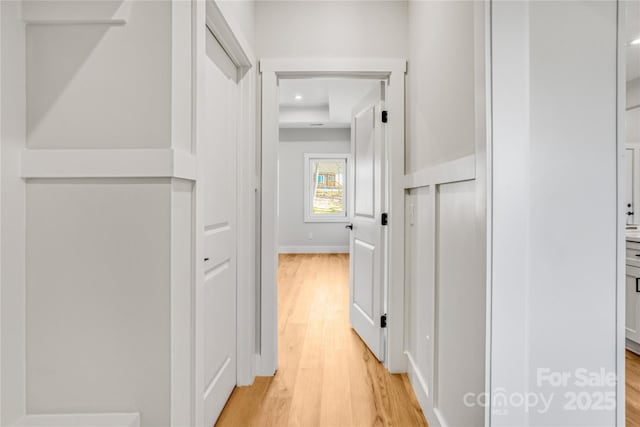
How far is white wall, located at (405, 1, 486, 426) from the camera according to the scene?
120cm

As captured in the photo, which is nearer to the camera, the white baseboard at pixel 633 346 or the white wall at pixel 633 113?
the white baseboard at pixel 633 346

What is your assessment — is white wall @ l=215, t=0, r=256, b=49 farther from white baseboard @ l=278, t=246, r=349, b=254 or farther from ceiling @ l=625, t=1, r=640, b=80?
→ white baseboard @ l=278, t=246, r=349, b=254

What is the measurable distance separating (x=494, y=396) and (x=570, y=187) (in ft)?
2.18

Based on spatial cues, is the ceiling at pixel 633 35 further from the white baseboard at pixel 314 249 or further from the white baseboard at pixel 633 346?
the white baseboard at pixel 314 249

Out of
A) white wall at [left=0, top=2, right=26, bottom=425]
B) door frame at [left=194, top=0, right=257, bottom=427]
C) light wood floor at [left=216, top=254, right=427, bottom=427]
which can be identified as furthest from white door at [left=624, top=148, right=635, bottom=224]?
white wall at [left=0, top=2, right=26, bottom=425]

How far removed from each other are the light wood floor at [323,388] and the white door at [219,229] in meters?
0.19

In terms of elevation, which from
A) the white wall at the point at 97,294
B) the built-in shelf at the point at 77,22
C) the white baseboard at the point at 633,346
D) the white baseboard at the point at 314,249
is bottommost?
the white baseboard at the point at 633,346

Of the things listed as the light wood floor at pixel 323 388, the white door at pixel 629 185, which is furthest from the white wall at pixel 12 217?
the white door at pixel 629 185

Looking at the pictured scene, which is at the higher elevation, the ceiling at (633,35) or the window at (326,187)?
the ceiling at (633,35)

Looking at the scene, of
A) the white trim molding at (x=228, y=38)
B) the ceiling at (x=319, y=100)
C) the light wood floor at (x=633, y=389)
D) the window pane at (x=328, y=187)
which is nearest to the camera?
the white trim molding at (x=228, y=38)

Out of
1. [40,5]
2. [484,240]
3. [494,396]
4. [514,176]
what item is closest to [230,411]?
[494,396]

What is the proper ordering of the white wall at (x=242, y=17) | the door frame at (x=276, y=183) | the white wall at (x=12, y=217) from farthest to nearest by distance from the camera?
1. the door frame at (x=276, y=183)
2. the white wall at (x=242, y=17)
3. the white wall at (x=12, y=217)

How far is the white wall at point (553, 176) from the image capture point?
3.61 feet

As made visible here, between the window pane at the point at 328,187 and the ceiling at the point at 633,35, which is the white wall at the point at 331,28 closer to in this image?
the ceiling at the point at 633,35
